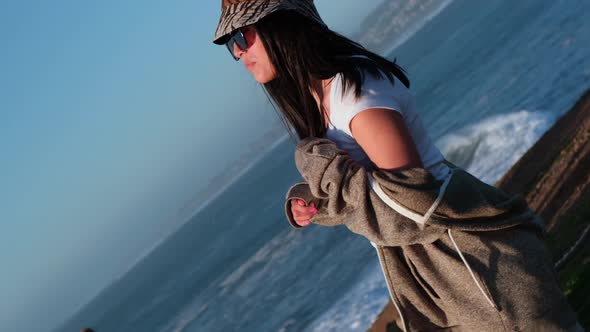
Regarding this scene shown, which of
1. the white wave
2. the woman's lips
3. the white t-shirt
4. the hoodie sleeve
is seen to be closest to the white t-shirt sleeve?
the white t-shirt

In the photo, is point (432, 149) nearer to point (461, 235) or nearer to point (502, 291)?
point (461, 235)

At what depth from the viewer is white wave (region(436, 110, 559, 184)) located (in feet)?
53.6

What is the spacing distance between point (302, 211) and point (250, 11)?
85cm

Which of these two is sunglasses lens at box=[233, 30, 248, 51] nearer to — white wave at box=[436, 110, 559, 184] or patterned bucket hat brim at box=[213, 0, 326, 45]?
patterned bucket hat brim at box=[213, 0, 326, 45]

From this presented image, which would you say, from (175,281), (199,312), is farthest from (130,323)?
(199,312)

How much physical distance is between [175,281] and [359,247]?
145 ft

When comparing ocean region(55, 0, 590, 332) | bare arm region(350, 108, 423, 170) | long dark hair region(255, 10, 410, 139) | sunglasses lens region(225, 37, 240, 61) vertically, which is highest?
sunglasses lens region(225, 37, 240, 61)

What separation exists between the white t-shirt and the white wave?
1314cm

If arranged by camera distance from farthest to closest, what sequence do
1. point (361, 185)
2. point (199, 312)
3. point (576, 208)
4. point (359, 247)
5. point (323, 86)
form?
point (199, 312) < point (359, 247) < point (576, 208) < point (323, 86) < point (361, 185)

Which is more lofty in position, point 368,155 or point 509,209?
point 368,155

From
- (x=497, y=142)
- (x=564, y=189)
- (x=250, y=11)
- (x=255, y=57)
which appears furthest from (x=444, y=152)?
(x=250, y=11)

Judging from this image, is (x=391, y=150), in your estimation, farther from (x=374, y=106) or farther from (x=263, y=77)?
(x=263, y=77)

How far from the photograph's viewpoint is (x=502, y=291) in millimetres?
2418

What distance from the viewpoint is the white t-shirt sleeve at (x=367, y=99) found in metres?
2.38
